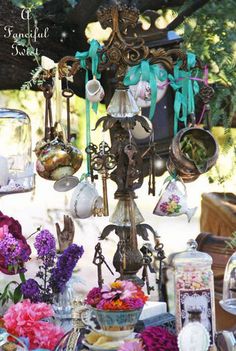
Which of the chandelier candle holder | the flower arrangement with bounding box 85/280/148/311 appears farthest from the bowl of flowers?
the chandelier candle holder

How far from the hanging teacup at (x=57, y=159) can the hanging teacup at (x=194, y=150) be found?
25cm

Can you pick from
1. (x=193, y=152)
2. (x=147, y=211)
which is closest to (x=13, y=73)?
(x=193, y=152)

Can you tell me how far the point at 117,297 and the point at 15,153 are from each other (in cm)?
83

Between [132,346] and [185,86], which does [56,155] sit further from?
[132,346]

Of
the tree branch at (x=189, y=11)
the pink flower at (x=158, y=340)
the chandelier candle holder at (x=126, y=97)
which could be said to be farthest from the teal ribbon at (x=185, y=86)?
the tree branch at (x=189, y=11)

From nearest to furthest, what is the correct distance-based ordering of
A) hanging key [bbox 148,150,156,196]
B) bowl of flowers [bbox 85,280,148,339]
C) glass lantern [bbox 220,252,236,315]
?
1. bowl of flowers [bbox 85,280,148,339]
2. glass lantern [bbox 220,252,236,315]
3. hanging key [bbox 148,150,156,196]

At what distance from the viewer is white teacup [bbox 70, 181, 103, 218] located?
216 centimetres

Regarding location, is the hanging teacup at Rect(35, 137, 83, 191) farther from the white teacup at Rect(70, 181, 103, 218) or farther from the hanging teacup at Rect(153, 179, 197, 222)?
the hanging teacup at Rect(153, 179, 197, 222)

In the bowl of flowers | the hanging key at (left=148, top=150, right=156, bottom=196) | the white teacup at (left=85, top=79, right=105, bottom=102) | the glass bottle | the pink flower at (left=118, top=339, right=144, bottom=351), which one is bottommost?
the pink flower at (left=118, top=339, right=144, bottom=351)

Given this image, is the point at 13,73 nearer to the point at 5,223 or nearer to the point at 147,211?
A: the point at 5,223

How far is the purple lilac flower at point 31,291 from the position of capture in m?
1.85

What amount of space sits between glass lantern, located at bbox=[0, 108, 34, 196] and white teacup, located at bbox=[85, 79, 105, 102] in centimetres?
24

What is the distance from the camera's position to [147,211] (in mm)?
3990

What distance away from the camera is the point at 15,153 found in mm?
2342
